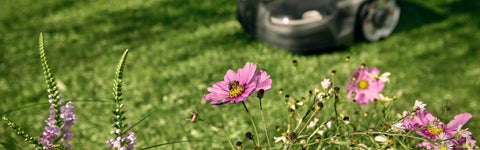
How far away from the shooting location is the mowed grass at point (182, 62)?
3207mm

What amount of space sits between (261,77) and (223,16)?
371cm

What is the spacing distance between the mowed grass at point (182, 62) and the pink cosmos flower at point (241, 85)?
1.58 meters

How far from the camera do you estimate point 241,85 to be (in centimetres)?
120

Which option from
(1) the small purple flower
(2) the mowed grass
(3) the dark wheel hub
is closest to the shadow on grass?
(2) the mowed grass

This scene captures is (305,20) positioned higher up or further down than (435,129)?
higher up

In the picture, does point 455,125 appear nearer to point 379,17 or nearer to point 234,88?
point 234,88

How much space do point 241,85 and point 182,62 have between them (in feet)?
9.38

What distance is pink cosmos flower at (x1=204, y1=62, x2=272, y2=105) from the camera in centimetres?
111

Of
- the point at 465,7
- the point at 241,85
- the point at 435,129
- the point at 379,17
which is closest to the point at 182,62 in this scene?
the point at 379,17

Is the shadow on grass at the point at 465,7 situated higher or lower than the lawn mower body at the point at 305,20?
higher

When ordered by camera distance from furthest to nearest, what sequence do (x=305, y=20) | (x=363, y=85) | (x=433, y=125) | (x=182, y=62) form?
1. (x=182, y=62)
2. (x=305, y=20)
3. (x=363, y=85)
4. (x=433, y=125)

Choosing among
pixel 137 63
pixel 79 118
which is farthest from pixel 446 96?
pixel 79 118

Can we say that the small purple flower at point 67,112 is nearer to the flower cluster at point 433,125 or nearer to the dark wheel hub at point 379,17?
the flower cluster at point 433,125

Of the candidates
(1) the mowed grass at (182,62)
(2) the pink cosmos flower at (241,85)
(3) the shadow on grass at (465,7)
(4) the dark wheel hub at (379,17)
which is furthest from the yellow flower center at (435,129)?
(3) the shadow on grass at (465,7)
